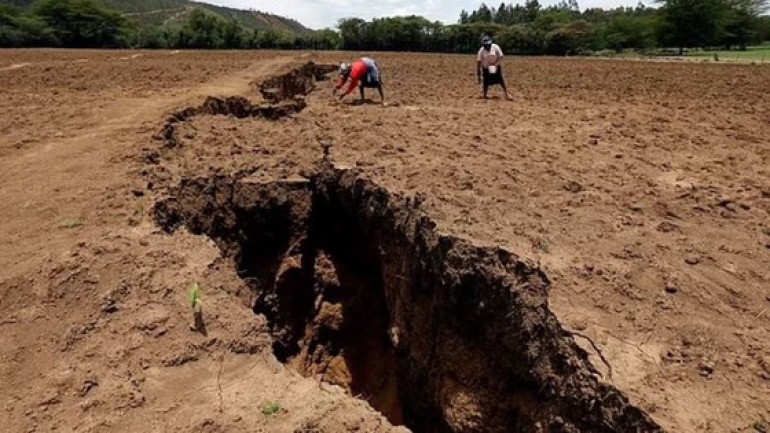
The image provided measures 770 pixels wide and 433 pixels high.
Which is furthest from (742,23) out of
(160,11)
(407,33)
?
(160,11)

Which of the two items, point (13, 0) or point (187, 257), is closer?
point (187, 257)

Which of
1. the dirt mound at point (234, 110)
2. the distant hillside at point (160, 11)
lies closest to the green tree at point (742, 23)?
the dirt mound at point (234, 110)

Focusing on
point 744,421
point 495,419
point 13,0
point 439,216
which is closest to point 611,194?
point 439,216

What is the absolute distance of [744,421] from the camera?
3.02 m

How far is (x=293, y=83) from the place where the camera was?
18.4 m

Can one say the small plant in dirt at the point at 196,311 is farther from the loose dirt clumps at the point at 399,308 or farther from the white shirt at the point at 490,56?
the white shirt at the point at 490,56

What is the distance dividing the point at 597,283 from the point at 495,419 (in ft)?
4.03

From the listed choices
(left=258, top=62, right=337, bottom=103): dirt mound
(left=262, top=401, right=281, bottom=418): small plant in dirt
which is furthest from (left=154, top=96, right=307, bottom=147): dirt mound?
(left=262, top=401, right=281, bottom=418): small plant in dirt

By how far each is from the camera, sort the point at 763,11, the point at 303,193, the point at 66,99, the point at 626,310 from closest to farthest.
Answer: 1. the point at 626,310
2. the point at 303,193
3. the point at 66,99
4. the point at 763,11

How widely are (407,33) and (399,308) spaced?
161 feet

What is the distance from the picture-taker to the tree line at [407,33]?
155ft

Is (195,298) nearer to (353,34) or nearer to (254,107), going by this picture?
(254,107)

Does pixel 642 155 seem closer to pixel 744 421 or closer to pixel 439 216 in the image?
pixel 439 216

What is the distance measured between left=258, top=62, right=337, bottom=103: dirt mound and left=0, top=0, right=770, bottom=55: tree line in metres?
28.4
